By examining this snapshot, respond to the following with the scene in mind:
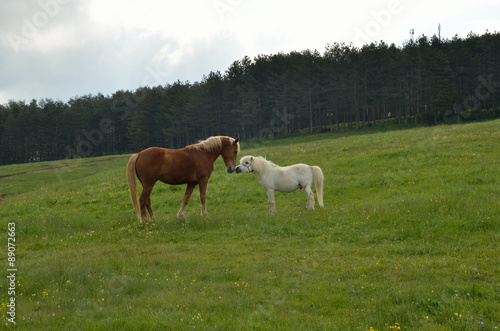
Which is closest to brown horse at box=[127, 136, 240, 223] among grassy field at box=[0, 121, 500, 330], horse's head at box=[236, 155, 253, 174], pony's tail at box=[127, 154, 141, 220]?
pony's tail at box=[127, 154, 141, 220]

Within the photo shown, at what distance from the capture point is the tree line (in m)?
68.7

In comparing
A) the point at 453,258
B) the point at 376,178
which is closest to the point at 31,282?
the point at 453,258

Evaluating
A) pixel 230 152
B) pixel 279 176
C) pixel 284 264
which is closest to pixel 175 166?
pixel 230 152

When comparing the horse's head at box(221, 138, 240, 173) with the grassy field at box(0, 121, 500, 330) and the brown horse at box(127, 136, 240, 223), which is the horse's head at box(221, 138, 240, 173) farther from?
the grassy field at box(0, 121, 500, 330)

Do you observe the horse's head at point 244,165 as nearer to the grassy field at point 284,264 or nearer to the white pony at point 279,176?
the white pony at point 279,176

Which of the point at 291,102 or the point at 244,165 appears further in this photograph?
the point at 291,102

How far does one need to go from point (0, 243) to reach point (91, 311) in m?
8.72

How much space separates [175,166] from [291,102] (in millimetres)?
66763

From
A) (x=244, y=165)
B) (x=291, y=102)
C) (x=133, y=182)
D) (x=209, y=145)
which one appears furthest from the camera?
(x=291, y=102)

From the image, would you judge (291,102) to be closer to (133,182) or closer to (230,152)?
(230,152)

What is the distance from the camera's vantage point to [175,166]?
1282 centimetres

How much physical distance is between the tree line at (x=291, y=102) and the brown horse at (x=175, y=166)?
61.1 m

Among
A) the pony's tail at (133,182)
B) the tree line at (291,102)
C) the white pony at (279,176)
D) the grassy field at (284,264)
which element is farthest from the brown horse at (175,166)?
the tree line at (291,102)

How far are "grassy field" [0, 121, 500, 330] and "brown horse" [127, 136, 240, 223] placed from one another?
1.19 m
